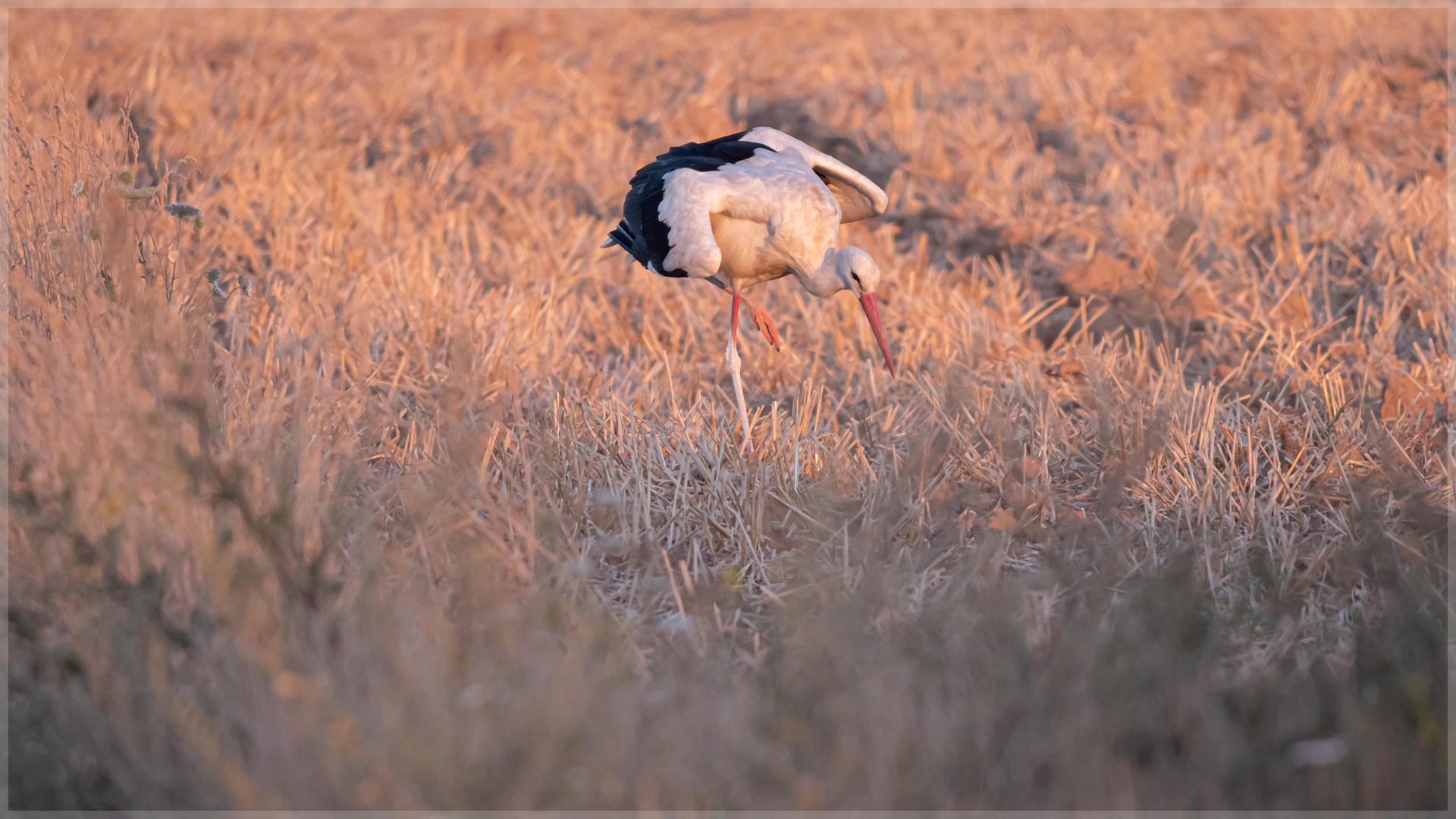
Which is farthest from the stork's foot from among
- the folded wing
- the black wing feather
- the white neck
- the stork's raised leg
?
the folded wing

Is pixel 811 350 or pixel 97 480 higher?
pixel 97 480

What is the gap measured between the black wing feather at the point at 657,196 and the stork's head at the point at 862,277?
0.59 m

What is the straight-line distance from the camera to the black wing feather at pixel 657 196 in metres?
4.34

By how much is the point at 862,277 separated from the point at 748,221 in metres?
0.51

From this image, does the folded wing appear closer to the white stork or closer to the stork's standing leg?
the white stork

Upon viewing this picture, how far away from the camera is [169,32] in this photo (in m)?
9.49

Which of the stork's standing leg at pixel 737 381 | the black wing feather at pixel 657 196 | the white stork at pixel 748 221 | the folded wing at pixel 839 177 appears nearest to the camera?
the stork's standing leg at pixel 737 381

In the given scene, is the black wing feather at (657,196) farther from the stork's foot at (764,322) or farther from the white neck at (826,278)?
the white neck at (826,278)

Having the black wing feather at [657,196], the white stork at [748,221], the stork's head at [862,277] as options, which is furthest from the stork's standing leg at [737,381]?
the stork's head at [862,277]

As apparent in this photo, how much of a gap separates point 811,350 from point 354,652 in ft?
11.0

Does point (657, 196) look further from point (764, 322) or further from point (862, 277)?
point (862, 277)

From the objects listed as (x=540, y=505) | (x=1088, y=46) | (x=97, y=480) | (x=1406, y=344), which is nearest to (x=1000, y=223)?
(x=1406, y=344)

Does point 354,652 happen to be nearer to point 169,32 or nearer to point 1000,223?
point 1000,223

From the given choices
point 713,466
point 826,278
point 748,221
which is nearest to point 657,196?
point 748,221
